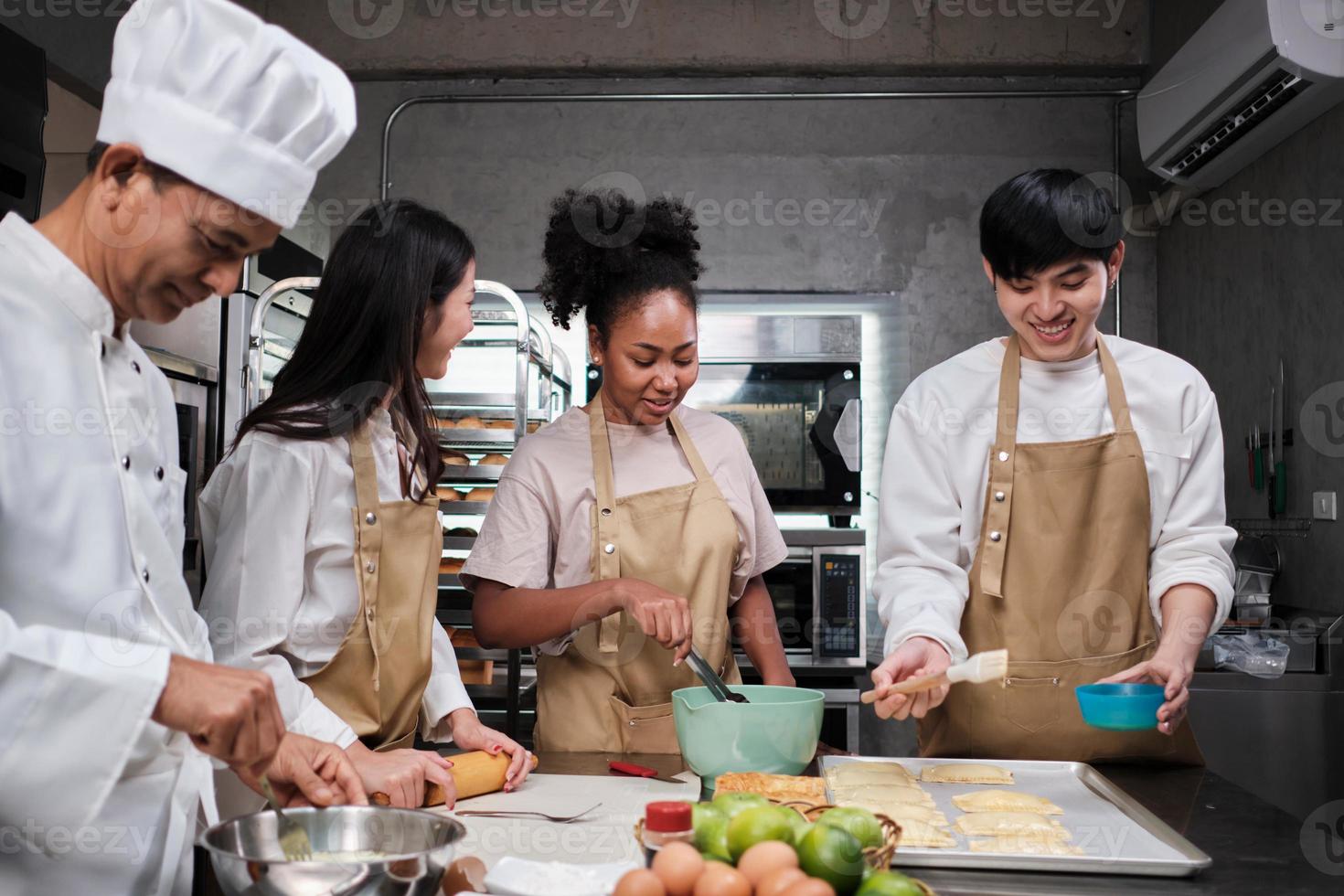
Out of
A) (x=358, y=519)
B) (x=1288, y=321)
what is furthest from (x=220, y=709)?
(x=1288, y=321)

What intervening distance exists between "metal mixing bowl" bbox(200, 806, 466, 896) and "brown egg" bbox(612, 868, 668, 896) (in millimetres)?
194

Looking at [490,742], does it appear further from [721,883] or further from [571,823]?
[721,883]

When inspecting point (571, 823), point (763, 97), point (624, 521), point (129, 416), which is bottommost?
point (571, 823)

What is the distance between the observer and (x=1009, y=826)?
1.31m

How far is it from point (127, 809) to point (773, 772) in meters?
0.79

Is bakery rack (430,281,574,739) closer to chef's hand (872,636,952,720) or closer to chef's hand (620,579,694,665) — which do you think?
chef's hand (620,579,694,665)

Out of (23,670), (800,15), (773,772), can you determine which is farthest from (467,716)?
(800,15)

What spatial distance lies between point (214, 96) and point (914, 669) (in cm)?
117

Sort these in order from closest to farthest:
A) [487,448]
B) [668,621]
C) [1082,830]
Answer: [1082,830] < [668,621] < [487,448]

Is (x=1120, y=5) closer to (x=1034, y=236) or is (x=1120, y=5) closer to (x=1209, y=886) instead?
(x=1034, y=236)

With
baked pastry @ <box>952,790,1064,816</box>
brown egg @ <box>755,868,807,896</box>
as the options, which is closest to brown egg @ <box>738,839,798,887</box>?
brown egg @ <box>755,868,807,896</box>

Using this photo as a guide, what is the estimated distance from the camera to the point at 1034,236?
1699 millimetres

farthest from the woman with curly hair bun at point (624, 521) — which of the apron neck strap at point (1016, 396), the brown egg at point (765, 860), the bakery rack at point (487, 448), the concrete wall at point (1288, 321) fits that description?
the concrete wall at point (1288, 321)

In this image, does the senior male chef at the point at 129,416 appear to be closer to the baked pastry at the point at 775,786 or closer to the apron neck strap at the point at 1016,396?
the baked pastry at the point at 775,786
